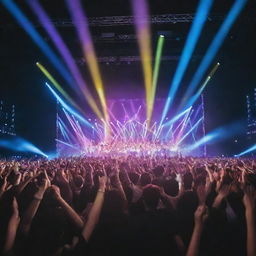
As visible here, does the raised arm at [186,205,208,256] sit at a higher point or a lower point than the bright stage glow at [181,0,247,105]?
lower

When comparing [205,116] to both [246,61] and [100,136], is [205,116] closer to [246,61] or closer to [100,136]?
[246,61]

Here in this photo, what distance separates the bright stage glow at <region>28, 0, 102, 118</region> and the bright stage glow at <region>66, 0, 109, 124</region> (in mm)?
772

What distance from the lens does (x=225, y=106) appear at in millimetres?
23047

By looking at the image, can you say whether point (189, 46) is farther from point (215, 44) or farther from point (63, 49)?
point (63, 49)

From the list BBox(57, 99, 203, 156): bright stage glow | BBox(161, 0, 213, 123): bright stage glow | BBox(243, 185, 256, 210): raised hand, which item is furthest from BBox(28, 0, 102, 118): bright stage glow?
BBox(243, 185, 256, 210): raised hand

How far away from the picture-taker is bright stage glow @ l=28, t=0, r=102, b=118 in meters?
15.3

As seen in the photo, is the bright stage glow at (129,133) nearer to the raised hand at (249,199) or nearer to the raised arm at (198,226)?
the raised hand at (249,199)

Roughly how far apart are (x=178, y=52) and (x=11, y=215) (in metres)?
20.8

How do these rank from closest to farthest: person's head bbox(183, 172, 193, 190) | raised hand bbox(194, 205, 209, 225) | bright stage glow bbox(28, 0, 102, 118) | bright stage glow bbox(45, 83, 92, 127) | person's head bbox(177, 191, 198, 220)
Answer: raised hand bbox(194, 205, 209, 225) → person's head bbox(177, 191, 198, 220) → person's head bbox(183, 172, 193, 190) → bright stage glow bbox(28, 0, 102, 118) → bright stage glow bbox(45, 83, 92, 127)

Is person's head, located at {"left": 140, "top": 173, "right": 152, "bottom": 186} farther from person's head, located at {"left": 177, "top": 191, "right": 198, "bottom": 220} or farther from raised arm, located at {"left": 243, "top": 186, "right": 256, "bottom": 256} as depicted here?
raised arm, located at {"left": 243, "top": 186, "right": 256, "bottom": 256}

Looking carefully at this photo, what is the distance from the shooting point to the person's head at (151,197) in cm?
302

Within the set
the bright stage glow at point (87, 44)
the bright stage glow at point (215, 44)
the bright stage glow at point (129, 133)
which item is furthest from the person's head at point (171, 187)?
the bright stage glow at point (129, 133)

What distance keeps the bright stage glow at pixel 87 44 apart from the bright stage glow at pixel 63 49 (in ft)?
2.53

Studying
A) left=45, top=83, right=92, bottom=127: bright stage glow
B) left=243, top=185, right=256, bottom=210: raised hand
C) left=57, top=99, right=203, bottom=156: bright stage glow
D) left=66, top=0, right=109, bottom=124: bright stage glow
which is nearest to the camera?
left=243, top=185, right=256, bottom=210: raised hand
